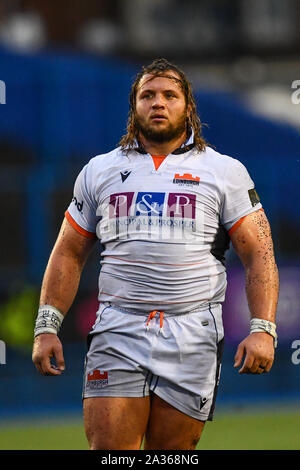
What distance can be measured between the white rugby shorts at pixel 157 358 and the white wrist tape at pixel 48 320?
249mm

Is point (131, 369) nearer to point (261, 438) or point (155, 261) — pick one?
point (155, 261)

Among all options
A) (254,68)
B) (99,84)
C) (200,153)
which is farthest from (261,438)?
(254,68)

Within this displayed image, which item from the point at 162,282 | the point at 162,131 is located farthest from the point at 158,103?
the point at 162,282

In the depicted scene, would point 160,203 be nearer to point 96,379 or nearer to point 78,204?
point 78,204

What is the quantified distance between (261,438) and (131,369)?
5397mm

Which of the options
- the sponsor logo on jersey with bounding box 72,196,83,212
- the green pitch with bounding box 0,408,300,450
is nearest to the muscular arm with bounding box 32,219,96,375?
the sponsor logo on jersey with bounding box 72,196,83,212

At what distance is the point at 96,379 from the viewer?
572 cm

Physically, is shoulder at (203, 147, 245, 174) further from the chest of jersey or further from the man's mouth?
the man's mouth

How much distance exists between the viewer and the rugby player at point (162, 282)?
222 inches

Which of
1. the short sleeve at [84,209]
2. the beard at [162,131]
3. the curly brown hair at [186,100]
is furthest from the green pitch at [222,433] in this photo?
the beard at [162,131]

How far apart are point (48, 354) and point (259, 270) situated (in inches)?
46.5

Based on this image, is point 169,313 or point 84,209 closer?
point 169,313

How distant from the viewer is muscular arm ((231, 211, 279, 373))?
5629 mm

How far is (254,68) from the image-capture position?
23.6m
